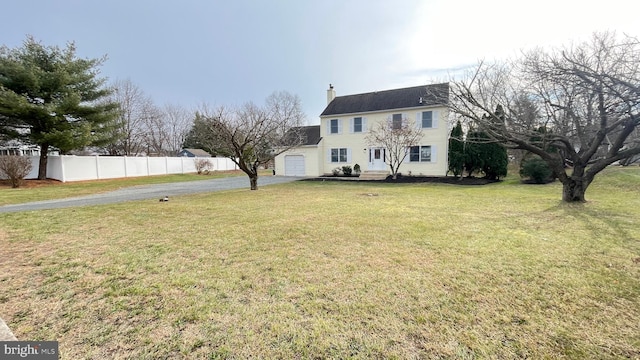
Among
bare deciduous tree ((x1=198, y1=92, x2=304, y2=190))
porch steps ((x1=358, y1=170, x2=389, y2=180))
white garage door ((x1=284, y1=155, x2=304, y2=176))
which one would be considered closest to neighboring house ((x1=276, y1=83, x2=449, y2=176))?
white garage door ((x1=284, y1=155, x2=304, y2=176))

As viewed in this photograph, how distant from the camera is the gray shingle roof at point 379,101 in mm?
19516

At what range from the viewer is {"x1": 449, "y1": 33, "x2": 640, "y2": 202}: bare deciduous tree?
592cm

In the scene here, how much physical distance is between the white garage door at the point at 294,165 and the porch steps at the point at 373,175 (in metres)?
5.71

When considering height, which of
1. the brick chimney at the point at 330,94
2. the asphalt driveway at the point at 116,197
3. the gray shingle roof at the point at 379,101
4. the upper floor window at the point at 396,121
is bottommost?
the asphalt driveway at the point at 116,197

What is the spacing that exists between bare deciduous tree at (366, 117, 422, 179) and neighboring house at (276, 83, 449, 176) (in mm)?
414

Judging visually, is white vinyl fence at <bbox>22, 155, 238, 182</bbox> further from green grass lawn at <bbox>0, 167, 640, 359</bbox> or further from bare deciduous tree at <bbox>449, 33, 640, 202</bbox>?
bare deciduous tree at <bbox>449, 33, 640, 202</bbox>

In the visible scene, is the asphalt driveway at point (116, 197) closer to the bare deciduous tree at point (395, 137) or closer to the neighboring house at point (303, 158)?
the neighboring house at point (303, 158)

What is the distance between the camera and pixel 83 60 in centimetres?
1778

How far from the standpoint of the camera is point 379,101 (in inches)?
832

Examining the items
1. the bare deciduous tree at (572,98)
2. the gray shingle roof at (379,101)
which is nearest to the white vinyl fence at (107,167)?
the gray shingle roof at (379,101)

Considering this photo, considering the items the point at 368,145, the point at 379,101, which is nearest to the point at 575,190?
the point at 368,145

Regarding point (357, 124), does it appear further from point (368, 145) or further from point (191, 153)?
point (191, 153)

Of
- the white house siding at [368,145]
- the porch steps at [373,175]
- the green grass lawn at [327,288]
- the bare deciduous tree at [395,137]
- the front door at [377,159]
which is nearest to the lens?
the green grass lawn at [327,288]

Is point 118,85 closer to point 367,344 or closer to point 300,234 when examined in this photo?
point 300,234
